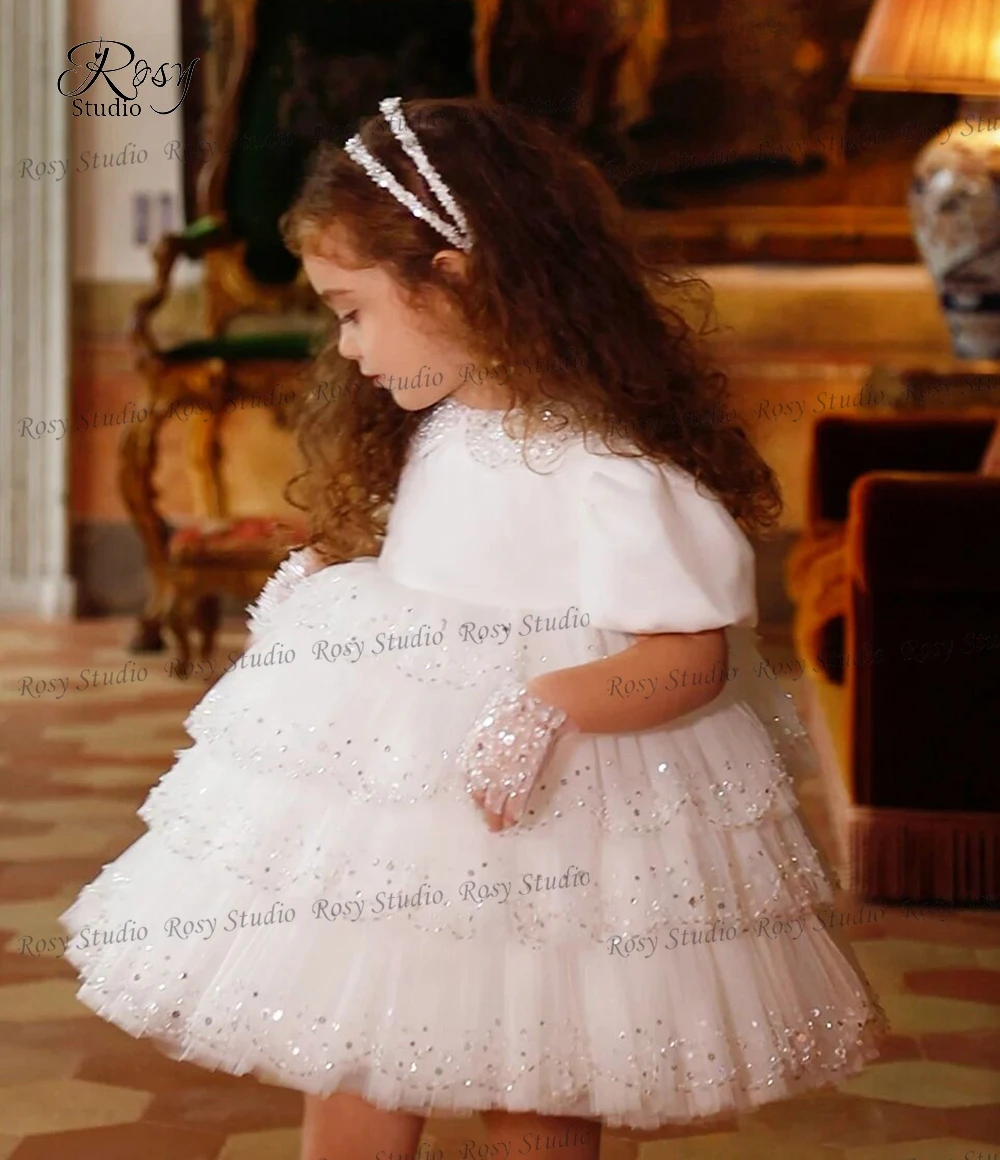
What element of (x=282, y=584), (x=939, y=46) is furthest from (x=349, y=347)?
(x=939, y=46)

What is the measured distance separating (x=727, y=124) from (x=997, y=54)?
4.52 ft

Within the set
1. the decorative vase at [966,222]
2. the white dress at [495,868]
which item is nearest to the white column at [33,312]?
the decorative vase at [966,222]

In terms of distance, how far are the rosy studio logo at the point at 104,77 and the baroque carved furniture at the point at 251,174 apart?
0.35 feet

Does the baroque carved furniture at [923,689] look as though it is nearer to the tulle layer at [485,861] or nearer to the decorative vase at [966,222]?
the tulle layer at [485,861]

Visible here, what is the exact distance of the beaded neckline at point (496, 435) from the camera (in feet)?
4.69

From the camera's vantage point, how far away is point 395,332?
1.43 metres

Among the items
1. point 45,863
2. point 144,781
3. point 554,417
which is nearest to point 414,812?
point 554,417

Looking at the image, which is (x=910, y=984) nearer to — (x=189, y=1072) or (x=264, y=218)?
(x=189, y=1072)

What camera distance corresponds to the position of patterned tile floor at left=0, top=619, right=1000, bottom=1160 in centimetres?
194

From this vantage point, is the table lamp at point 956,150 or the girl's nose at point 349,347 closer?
the girl's nose at point 349,347

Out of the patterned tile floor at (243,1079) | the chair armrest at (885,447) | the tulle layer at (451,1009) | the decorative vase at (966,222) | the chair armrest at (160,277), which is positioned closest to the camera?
the tulle layer at (451,1009)

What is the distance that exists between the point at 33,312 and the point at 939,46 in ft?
9.78

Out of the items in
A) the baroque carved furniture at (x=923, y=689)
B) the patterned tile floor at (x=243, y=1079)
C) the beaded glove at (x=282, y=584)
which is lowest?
the patterned tile floor at (x=243, y=1079)

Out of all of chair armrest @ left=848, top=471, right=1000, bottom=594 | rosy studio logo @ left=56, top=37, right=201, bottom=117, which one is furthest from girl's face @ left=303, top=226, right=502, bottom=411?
rosy studio logo @ left=56, top=37, right=201, bottom=117
